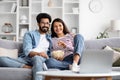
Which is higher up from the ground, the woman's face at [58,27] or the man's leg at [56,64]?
the woman's face at [58,27]

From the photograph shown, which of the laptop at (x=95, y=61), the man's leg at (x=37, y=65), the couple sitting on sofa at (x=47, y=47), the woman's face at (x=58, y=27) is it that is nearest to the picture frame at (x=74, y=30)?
the couple sitting on sofa at (x=47, y=47)

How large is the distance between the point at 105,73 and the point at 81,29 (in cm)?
444

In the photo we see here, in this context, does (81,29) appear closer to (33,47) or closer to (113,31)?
(113,31)

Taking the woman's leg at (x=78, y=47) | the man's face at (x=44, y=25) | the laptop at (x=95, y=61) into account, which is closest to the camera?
the laptop at (x=95, y=61)

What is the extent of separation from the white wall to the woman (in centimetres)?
307

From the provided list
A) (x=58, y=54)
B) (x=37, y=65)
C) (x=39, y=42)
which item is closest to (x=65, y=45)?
(x=58, y=54)

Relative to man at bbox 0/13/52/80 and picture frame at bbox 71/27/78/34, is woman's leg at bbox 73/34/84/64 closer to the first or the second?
man at bbox 0/13/52/80

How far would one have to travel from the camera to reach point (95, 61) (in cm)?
230

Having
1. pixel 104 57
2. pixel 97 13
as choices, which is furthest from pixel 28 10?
pixel 104 57

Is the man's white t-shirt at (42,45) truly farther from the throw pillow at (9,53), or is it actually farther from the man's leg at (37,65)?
the man's leg at (37,65)

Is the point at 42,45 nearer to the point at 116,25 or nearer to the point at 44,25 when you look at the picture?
the point at 44,25

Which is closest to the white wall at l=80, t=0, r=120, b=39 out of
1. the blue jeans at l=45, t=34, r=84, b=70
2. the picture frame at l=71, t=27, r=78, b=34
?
the picture frame at l=71, t=27, r=78, b=34

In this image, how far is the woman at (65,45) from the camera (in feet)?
10.9

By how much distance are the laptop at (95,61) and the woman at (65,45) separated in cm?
87
